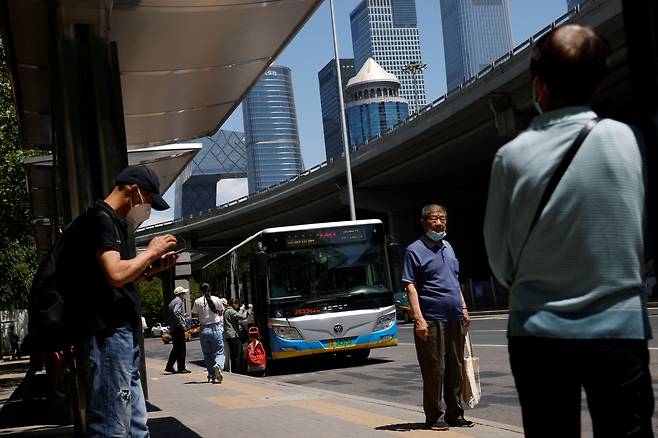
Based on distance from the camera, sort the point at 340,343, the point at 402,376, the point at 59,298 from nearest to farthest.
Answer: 1. the point at 59,298
2. the point at 402,376
3. the point at 340,343

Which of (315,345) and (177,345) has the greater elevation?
(177,345)

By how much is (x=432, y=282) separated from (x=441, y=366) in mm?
731

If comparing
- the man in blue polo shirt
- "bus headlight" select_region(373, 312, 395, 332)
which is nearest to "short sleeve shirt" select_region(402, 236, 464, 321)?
the man in blue polo shirt

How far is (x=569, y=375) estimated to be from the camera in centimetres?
275

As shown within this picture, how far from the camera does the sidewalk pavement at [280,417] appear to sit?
804 centimetres

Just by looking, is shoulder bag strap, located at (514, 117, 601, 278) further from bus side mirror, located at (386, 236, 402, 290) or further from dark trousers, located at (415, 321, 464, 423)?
bus side mirror, located at (386, 236, 402, 290)

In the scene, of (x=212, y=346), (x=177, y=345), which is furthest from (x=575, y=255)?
(x=177, y=345)

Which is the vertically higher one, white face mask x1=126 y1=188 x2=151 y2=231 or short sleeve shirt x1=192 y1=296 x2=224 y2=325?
white face mask x1=126 y1=188 x2=151 y2=231

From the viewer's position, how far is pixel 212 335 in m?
16.8

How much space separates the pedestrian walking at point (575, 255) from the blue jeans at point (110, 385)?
2.26 m

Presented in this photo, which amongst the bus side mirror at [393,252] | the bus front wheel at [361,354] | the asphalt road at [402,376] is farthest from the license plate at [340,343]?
the bus side mirror at [393,252]

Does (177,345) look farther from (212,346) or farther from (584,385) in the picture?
(584,385)

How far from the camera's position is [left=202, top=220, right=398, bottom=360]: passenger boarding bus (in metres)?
18.5

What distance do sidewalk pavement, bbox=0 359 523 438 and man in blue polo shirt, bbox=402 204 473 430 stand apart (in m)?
0.25
